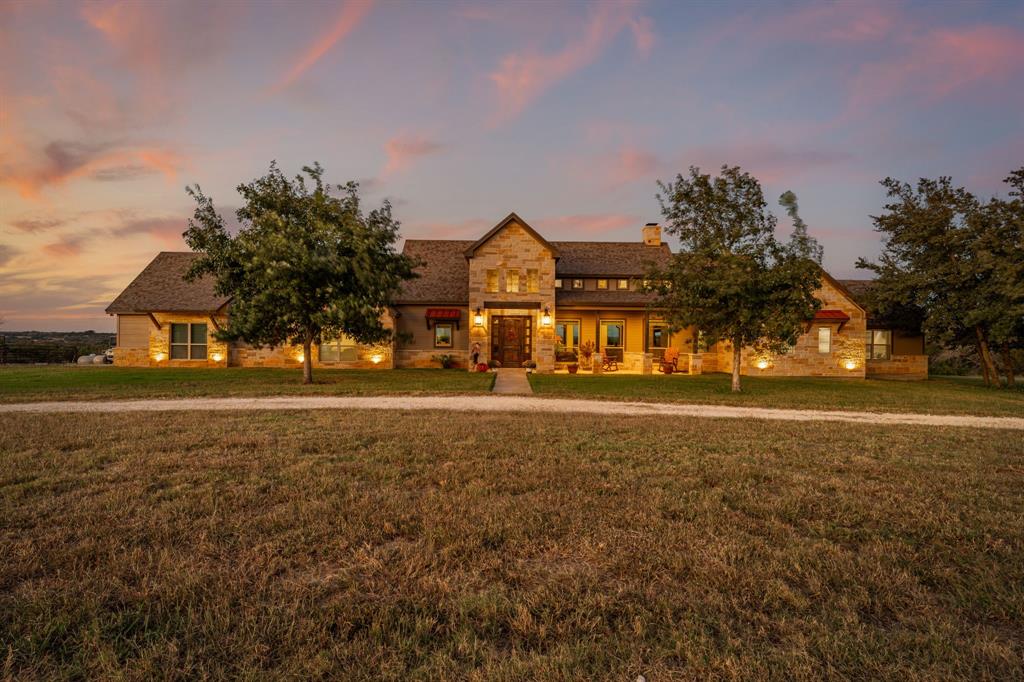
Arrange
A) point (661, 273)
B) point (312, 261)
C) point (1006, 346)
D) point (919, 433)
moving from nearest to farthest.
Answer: point (919, 433) < point (312, 261) < point (661, 273) < point (1006, 346)

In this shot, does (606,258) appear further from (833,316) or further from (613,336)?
(833,316)

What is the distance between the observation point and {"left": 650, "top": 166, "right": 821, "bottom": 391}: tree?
621 inches

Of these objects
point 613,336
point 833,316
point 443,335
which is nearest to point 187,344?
point 443,335

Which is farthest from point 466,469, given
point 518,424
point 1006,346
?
point 1006,346

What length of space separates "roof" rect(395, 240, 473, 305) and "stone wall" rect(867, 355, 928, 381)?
22.5 metres

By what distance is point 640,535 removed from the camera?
400 centimetres

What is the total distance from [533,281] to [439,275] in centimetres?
589

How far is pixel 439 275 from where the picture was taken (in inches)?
1083

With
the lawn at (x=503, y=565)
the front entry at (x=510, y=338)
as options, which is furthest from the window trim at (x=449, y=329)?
the lawn at (x=503, y=565)

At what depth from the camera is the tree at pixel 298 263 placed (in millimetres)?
15648

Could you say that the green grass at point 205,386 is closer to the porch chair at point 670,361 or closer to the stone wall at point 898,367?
the porch chair at point 670,361

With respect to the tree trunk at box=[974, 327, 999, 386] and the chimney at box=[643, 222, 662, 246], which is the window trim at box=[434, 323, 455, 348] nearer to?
the chimney at box=[643, 222, 662, 246]

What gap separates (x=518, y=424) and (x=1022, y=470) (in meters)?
7.04

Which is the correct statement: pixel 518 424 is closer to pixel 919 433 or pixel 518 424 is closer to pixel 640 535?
pixel 640 535
